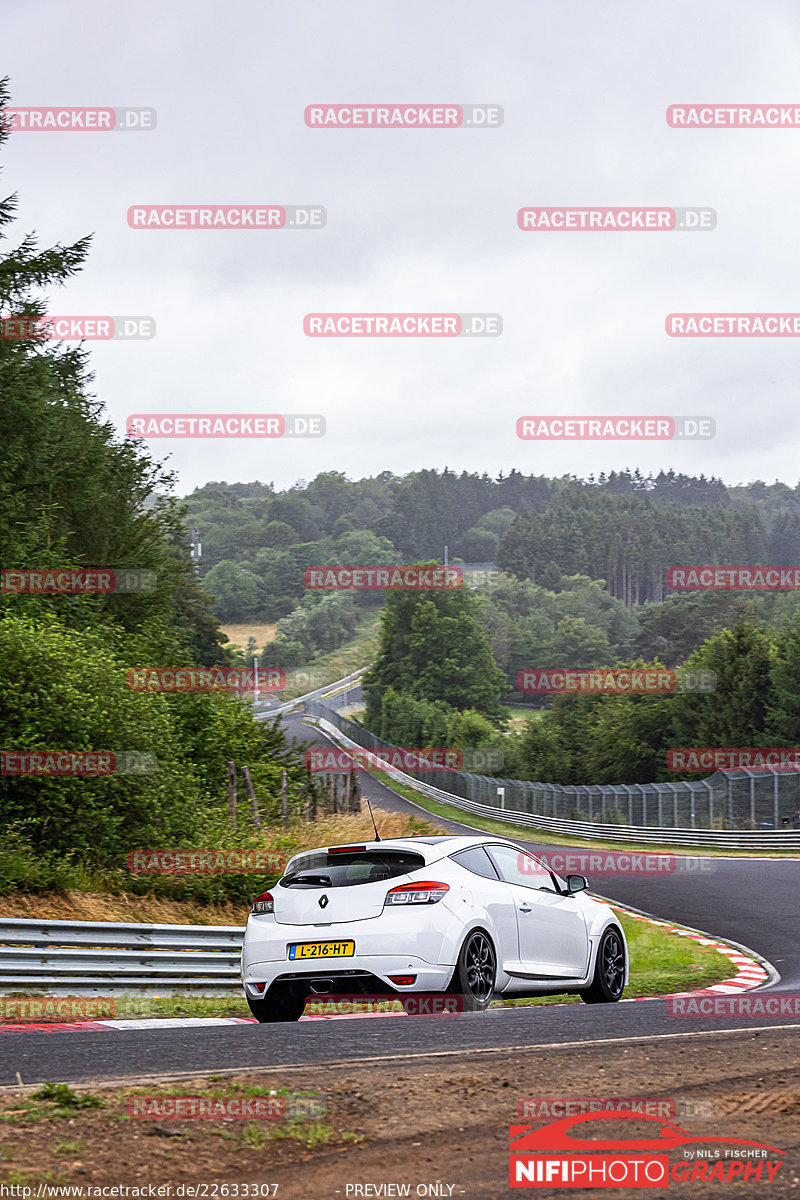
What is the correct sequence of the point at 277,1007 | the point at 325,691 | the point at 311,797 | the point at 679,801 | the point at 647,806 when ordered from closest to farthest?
the point at 277,1007 → the point at 311,797 → the point at 679,801 → the point at 647,806 → the point at 325,691

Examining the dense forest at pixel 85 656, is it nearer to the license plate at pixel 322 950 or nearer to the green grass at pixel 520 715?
the license plate at pixel 322 950

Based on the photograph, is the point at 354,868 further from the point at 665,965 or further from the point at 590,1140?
the point at 665,965

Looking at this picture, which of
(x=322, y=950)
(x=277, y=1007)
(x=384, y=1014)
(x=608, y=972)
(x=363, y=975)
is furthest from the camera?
(x=608, y=972)

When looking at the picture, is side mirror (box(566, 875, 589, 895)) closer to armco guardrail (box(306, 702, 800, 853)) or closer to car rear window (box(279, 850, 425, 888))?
car rear window (box(279, 850, 425, 888))

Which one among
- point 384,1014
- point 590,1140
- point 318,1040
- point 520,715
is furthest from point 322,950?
point 520,715

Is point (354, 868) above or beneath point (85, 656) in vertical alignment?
beneath

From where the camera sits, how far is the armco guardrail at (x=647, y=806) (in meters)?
38.5

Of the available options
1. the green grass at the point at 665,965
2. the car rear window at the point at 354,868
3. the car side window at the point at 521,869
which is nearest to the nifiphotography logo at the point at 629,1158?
the car rear window at the point at 354,868

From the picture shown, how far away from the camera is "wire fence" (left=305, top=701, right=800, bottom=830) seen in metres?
38.8

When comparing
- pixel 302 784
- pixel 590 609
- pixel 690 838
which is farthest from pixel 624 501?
pixel 302 784

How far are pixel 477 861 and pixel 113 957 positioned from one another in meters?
3.54

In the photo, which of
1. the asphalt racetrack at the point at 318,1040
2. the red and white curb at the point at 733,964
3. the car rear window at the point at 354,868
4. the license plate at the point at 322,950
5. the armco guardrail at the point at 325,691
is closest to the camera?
the asphalt racetrack at the point at 318,1040

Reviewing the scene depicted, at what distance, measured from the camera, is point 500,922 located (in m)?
9.30

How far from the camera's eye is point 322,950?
866 cm
